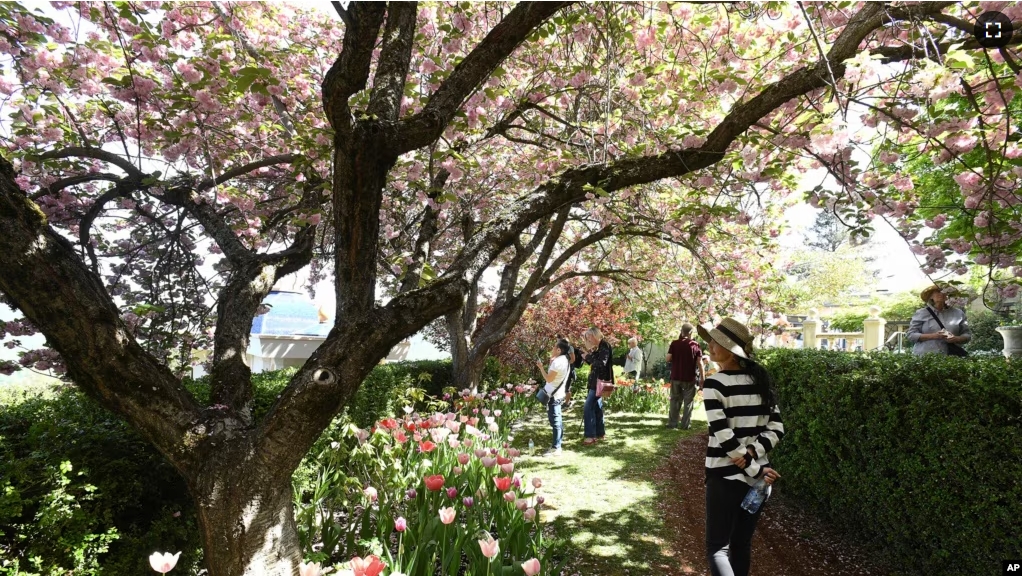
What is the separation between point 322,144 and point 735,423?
11.0 ft

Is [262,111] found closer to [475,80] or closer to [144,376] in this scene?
[475,80]

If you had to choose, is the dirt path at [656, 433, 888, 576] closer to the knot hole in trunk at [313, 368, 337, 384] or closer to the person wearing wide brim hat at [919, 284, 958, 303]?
the person wearing wide brim hat at [919, 284, 958, 303]

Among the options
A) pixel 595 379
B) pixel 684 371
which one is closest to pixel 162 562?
pixel 595 379

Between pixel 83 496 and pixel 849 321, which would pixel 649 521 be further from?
pixel 849 321

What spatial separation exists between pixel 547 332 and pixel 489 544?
9155 millimetres

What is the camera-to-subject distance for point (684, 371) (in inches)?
292

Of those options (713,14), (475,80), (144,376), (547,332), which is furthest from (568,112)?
(547,332)

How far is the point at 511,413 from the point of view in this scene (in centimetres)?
712

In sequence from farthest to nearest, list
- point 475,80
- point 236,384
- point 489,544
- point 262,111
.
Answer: point 262,111, point 236,384, point 475,80, point 489,544

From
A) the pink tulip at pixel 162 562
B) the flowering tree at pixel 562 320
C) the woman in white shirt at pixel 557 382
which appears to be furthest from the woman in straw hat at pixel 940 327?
the flowering tree at pixel 562 320

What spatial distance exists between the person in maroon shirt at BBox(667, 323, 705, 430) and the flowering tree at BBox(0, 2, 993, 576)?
241 cm

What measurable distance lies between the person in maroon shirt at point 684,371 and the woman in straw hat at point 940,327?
2.95 meters

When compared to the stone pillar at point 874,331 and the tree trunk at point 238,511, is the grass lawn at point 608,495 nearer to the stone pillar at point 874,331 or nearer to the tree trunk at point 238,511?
the tree trunk at point 238,511

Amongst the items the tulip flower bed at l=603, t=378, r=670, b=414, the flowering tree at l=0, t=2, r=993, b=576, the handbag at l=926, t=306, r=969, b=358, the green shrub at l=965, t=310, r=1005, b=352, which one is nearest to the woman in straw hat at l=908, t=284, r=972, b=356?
the handbag at l=926, t=306, r=969, b=358
